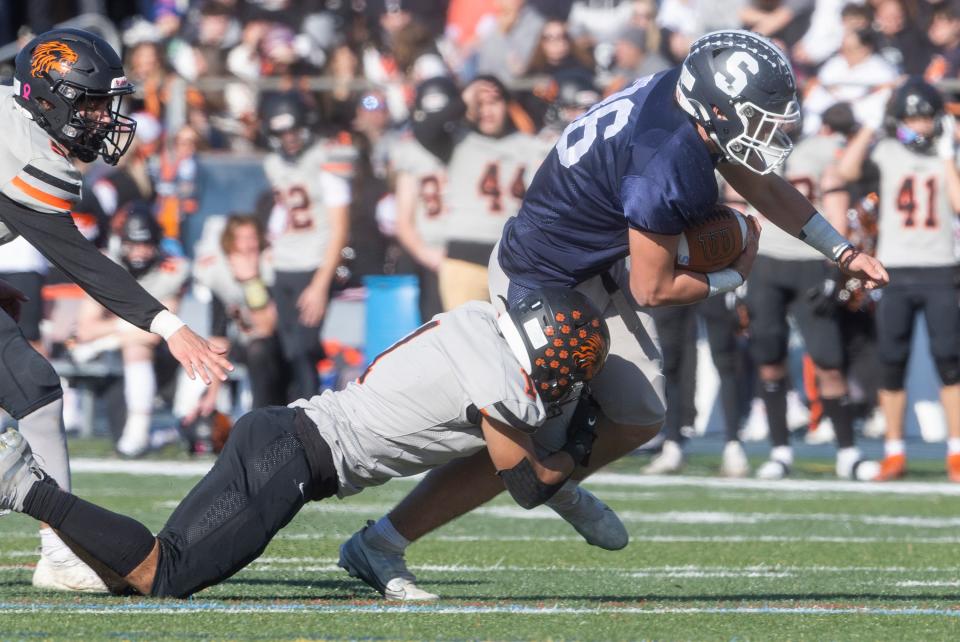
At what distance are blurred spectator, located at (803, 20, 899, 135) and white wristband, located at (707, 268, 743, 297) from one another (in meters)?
6.17

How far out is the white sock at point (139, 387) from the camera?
998 centimetres

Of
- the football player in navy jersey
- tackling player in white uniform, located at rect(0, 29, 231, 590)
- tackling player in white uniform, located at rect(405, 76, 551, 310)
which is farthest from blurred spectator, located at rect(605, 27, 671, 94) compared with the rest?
tackling player in white uniform, located at rect(0, 29, 231, 590)

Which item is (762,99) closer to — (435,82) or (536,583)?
(536,583)

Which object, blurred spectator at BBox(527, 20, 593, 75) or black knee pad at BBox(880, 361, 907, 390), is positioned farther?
blurred spectator at BBox(527, 20, 593, 75)

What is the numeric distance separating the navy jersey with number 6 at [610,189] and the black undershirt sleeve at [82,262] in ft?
3.53

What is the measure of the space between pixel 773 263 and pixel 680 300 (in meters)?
4.69

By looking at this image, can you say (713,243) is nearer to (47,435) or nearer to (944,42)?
(47,435)

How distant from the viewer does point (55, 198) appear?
4621mm

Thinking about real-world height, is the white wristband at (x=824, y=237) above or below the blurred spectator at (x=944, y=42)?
below

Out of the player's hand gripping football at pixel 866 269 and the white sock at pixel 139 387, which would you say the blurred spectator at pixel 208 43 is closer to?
the white sock at pixel 139 387

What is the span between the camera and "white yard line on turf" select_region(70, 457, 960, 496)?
8.43 m

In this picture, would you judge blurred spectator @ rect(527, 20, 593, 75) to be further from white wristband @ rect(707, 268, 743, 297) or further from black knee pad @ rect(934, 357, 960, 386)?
white wristband @ rect(707, 268, 743, 297)

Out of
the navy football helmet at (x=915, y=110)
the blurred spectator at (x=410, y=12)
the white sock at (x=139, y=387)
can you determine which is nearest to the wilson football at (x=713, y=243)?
the navy football helmet at (x=915, y=110)

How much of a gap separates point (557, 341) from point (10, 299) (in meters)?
1.74
